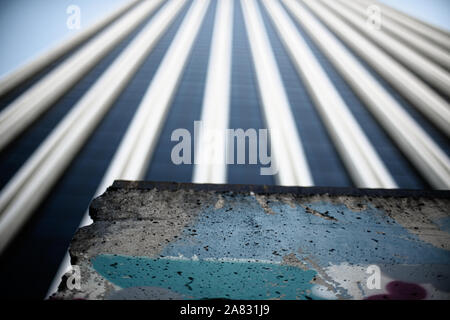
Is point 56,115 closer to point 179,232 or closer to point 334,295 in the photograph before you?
point 179,232

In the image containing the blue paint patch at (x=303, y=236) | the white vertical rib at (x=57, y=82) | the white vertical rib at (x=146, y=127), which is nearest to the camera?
the blue paint patch at (x=303, y=236)

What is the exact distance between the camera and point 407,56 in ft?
15.8

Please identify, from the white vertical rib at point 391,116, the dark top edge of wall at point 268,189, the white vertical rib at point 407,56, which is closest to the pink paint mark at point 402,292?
the dark top edge of wall at point 268,189

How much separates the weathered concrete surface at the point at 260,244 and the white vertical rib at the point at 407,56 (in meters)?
3.63

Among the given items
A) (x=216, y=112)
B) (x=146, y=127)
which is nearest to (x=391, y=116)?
(x=216, y=112)

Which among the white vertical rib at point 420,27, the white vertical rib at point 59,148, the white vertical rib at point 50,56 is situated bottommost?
the white vertical rib at point 59,148

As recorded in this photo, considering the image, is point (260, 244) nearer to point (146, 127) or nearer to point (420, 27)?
point (146, 127)

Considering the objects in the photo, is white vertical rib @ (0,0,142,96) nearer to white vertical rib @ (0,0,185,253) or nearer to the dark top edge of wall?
white vertical rib @ (0,0,185,253)

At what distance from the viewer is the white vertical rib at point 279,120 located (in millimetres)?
2670

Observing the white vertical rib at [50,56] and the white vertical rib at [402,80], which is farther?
the white vertical rib at [50,56]

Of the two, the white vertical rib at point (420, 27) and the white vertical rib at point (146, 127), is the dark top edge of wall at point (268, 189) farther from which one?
the white vertical rib at point (420, 27)

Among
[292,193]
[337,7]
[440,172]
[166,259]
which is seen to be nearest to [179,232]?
[166,259]

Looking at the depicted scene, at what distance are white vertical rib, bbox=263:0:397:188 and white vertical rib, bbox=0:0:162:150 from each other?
3513mm

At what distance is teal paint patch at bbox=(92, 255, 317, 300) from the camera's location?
1001 millimetres
